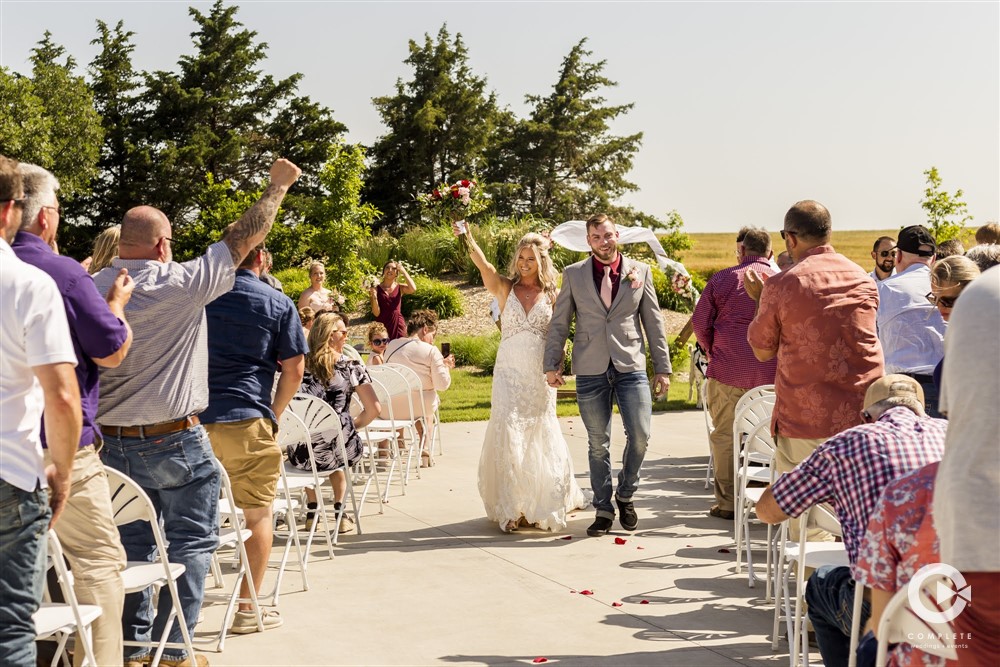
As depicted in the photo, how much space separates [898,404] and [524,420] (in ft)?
13.4

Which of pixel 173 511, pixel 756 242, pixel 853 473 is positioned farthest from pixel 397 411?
pixel 853 473

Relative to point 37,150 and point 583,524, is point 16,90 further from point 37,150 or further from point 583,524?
point 583,524

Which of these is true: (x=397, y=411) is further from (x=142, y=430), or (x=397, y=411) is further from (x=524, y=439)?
(x=142, y=430)

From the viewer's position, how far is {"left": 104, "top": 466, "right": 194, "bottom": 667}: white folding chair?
404 centimetres

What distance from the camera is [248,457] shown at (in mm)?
5270

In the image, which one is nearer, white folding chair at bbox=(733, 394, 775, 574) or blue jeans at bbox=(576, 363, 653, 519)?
white folding chair at bbox=(733, 394, 775, 574)

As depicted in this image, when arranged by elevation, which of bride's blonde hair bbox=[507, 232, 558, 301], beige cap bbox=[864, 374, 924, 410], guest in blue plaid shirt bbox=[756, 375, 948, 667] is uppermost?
bride's blonde hair bbox=[507, 232, 558, 301]

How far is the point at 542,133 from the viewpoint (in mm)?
44438

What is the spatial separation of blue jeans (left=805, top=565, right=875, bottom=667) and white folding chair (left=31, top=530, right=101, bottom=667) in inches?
97.8

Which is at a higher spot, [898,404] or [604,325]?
[604,325]

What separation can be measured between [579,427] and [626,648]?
25.7 ft

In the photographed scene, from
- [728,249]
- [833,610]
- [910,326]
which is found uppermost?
[728,249]

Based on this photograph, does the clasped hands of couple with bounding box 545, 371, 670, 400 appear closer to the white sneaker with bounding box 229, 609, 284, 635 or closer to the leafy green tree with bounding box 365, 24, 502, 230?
the white sneaker with bounding box 229, 609, 284, 635

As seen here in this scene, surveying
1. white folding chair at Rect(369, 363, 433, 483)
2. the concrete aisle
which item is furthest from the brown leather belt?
white folding chair at Rect(369, 363, 433, 483)
